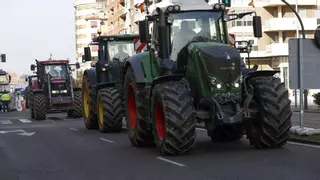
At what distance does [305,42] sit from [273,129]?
4.90 meters

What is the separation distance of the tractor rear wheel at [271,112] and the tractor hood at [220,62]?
64cm

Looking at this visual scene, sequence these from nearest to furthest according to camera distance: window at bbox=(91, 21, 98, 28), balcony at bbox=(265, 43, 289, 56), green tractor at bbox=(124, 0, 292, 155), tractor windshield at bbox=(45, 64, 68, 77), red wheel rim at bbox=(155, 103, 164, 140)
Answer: green tractor at bbox=(124, 0, 292, 155)
red wheel rim at bbox=(155, 103, 164, 140)
tractor windshield at bbox=(45, 64, 68, 77)
balcony at bbox=(265, 43, 289, 56)
window at bbox=(91, 21, 98, 28)

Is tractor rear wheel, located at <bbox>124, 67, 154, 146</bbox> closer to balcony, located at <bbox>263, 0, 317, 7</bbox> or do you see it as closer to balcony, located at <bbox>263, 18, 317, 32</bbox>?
balcony, located at <bbox>263, 18, 317, 32</bbox>

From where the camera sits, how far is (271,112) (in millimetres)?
12727

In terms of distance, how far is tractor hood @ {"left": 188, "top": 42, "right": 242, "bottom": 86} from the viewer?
12.6 meters

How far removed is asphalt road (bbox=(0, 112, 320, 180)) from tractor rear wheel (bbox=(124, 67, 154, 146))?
345 mm

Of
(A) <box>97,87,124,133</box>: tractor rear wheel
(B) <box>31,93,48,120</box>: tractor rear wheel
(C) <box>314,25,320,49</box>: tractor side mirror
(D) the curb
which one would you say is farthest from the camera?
(B) <box>31,93,48,120</box>: tractor rear wheel

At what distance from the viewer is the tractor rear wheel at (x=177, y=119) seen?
40.1ft

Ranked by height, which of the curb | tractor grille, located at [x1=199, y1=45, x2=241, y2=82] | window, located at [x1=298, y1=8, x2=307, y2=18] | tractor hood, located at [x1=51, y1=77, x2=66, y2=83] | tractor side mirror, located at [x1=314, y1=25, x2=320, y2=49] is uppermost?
window, located at [x1=298, y1=8, x2=307, y2=18]

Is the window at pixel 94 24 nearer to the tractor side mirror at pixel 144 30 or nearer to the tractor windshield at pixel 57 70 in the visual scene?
the tractor windshield at pixel 57 70

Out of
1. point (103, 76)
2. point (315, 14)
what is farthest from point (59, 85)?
point (315, 14)

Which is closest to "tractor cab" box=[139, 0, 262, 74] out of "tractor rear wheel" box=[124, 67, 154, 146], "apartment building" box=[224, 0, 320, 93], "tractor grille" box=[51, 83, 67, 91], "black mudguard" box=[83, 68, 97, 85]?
"tractor rear wheel" box=[124, 67, 154, 146]

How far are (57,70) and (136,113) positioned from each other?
19.0 meters

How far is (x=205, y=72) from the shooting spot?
12625mm
